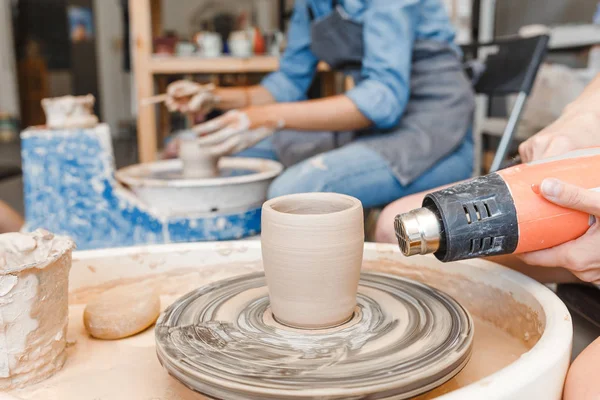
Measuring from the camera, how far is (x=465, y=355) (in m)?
0.65

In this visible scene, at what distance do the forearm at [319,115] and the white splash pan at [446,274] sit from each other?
75 centimetres

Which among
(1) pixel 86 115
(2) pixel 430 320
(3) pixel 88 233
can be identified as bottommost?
(3) pixel 88 233

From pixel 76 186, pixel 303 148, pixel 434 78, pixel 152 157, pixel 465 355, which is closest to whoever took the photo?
pixel 465 355

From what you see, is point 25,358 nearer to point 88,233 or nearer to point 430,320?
point 430,320

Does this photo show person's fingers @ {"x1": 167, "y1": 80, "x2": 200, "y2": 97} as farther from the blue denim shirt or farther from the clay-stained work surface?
the clay-stained work surface

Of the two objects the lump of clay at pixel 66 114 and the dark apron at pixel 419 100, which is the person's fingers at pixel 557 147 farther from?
the lump of clay at pixel 66 114

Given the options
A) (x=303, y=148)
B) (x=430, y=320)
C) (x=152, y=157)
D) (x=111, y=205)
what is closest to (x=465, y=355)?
(x=430, y=320)

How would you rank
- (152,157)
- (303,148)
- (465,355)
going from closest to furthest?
(465,355) → (303,148) → (152,157)

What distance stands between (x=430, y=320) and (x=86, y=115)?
1.22m

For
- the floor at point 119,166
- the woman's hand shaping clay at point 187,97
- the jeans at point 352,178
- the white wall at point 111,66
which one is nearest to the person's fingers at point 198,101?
the woman's hand shaping clay at point 187,97

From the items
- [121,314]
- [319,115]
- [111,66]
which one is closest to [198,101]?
[319,115]

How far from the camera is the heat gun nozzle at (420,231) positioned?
70 cm

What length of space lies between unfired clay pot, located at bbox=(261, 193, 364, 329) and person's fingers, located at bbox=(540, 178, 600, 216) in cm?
24

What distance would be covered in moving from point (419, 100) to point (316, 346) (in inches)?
51.3
